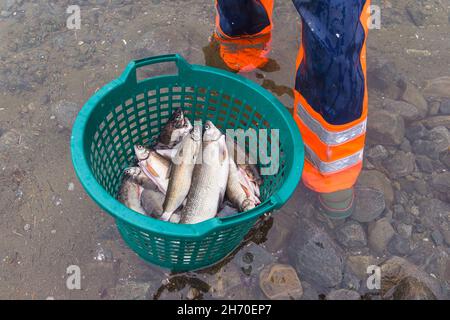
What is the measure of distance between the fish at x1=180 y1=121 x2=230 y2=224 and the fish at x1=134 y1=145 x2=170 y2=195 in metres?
0.21

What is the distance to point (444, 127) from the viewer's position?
314cm

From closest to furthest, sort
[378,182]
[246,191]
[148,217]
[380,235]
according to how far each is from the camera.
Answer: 1. [148,217]
2. [246,191]
3. [380,235]
4. [378,182]

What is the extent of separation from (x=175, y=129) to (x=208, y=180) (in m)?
0.42

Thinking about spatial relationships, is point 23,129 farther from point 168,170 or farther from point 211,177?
point 211,177

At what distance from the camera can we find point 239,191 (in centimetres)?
246

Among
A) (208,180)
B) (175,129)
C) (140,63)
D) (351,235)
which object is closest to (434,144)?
(351,235)

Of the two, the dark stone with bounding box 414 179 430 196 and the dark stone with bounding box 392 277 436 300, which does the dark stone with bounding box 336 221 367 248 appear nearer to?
the dark stone with bounding box 392 277 436 300

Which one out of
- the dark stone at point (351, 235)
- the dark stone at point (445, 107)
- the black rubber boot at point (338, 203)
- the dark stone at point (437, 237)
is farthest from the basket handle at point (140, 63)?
the dark stone at point (445, 107)

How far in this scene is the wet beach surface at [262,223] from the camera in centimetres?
251

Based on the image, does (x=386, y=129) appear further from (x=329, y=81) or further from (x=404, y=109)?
(x=329, y=81)

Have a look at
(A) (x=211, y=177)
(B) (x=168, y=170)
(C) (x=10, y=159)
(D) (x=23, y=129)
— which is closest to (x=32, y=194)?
(C) (x=10, y=159)

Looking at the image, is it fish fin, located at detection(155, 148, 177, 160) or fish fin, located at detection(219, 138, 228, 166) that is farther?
fish fin, located at detection(155, 148, 177, 160)

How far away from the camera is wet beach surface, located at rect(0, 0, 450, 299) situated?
8.25ft

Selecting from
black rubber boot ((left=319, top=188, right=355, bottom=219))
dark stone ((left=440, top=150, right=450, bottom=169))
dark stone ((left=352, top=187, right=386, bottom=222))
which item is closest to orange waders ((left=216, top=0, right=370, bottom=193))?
black rubber boot ((left=319, top=188, right=355, bottom=219))
